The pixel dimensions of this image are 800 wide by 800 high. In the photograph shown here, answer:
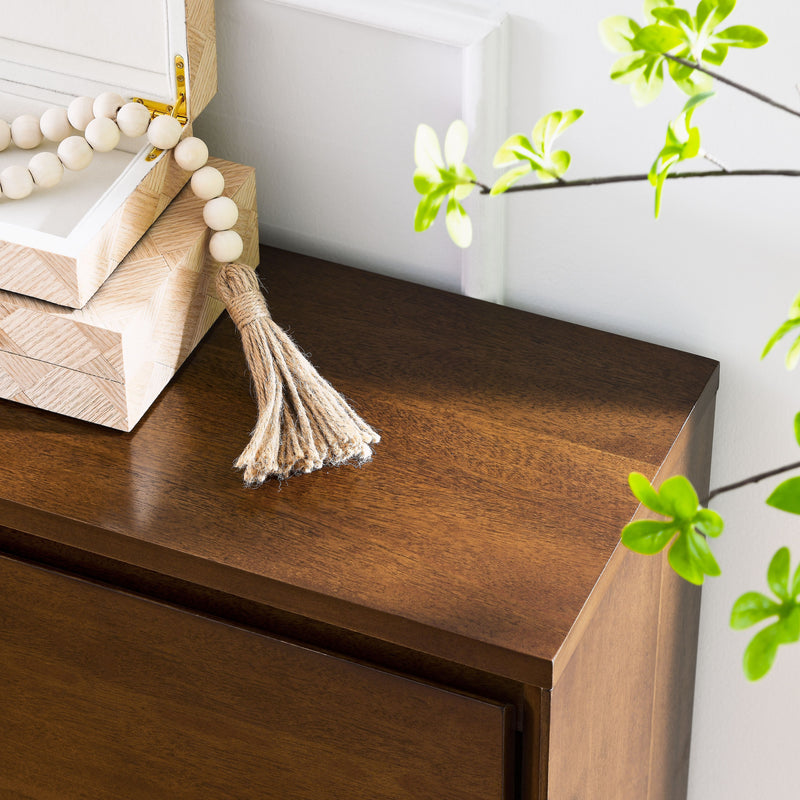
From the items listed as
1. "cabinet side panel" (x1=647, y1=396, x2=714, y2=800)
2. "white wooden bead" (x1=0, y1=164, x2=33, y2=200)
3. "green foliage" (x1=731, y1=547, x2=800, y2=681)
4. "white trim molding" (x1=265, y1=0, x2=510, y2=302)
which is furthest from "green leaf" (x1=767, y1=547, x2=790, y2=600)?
"white wooden bead" (x1=0, y1=164, x2=33, y2=200)

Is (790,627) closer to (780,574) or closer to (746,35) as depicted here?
(780,574)

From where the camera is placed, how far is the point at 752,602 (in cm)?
42

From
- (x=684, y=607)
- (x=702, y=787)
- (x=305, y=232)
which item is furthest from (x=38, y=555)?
(x=702, y=787)

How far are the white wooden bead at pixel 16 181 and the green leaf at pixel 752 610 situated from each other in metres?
0.58

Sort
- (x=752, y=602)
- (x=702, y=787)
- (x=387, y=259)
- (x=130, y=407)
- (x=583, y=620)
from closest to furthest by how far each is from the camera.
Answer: (x=752, y=602)
(x=583, y=620)
(x=130, y=407)
(x=387, y=259)
(x=702, y=787)

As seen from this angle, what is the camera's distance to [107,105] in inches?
32.9

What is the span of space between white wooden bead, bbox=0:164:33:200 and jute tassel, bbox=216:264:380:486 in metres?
0.15

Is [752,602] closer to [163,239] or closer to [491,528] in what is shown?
[491,528]

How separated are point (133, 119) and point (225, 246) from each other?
107 mm

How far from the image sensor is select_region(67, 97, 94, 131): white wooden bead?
84 centimetres

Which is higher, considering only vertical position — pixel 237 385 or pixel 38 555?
pixel 237 385

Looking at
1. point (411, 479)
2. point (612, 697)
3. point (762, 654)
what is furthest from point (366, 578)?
point (762, 654)

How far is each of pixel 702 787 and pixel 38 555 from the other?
667mm

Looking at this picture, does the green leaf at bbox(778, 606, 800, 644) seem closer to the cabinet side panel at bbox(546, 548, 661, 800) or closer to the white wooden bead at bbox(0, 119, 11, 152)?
the cabinet side panel at bbox(546, 548, 661, 800)
